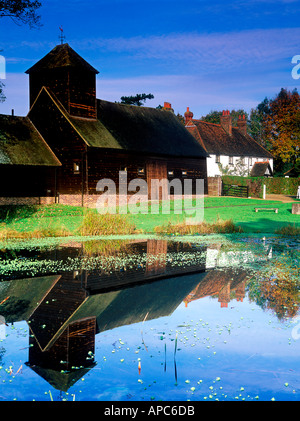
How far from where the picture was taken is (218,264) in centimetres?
1242

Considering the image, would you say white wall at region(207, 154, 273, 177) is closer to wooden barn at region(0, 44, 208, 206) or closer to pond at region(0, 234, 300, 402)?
wooden barn at region(0, 44, 208, 206)

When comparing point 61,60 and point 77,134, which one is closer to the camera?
point 77,134

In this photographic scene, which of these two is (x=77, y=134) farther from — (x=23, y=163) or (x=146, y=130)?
(x=146, y=130)

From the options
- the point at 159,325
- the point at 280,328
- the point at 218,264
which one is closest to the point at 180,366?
the point at 159,325

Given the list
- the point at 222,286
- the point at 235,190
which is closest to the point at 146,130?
the point at 235,190

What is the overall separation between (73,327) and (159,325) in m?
1.36

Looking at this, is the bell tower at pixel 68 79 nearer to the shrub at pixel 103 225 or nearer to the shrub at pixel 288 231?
the shrub at pixel 103 225

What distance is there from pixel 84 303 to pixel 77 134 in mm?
26222

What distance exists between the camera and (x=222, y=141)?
6588cm

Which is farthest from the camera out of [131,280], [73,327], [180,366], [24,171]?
[24,171]

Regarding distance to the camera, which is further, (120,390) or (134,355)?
(134,355)

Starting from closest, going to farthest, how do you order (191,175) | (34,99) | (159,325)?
(159,325) → (34,99) → (191,175)

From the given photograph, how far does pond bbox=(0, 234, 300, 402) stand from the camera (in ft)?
17.2
